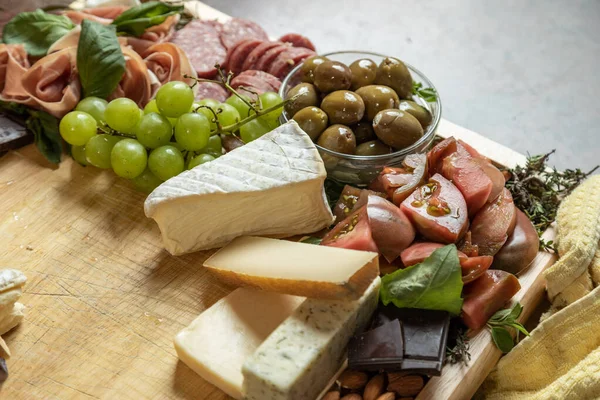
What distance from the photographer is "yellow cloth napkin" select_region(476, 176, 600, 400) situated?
1422mm

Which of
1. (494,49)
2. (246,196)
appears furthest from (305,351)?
(494,49)

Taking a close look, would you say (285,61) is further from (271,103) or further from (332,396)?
(332,396)

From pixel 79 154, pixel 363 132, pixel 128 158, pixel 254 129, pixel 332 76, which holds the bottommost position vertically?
pixel 79 154

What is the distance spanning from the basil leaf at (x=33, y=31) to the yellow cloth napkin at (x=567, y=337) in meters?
1.63

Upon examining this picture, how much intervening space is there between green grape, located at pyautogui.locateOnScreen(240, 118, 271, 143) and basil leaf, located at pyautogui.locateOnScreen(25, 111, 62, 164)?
1.80ft

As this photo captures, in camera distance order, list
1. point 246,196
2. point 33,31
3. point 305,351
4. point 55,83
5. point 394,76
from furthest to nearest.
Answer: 1. point 33,31
2. point 55,83
3. point 394,76
4. point 246,196
5. point 305,351

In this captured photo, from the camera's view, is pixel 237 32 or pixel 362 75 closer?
pixel 362 75

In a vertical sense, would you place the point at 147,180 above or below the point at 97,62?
below

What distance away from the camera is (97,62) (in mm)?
1960

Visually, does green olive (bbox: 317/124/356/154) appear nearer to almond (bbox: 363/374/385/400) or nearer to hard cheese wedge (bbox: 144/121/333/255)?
hard cheese wedge (bbox: 144/121/333/255)

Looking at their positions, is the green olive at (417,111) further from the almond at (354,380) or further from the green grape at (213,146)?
the almond at (354,380)

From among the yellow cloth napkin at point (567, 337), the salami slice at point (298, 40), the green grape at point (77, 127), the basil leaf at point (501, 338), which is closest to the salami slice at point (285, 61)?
the salami slice at point (298, 40)

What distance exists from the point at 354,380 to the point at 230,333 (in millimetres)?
280

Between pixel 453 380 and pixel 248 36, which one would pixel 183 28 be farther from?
pixel 453 380
